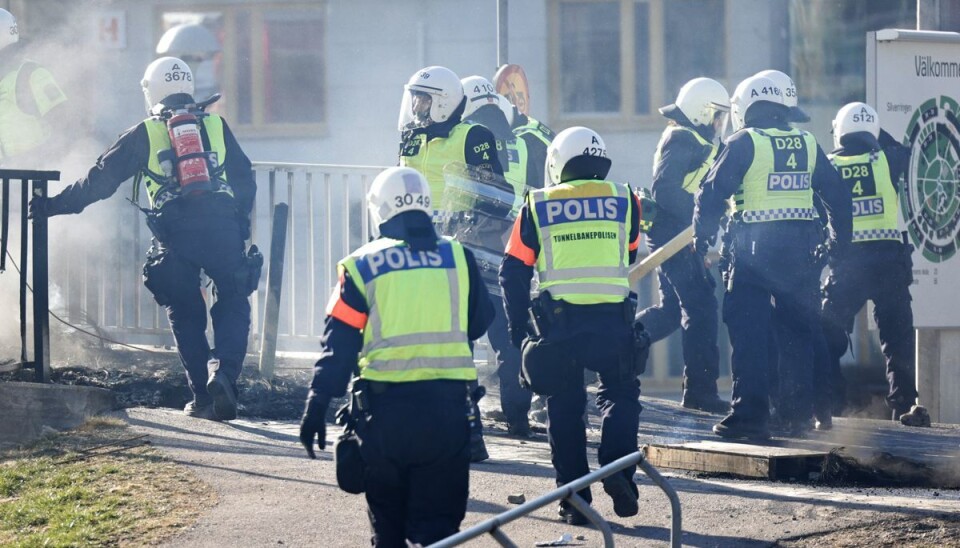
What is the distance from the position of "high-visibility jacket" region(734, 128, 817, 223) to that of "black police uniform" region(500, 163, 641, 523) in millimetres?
2503

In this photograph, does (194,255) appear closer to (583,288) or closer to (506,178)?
(506,178)

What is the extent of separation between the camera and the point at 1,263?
396 inches

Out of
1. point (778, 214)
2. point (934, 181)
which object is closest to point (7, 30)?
point (778, 214)

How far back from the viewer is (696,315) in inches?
425

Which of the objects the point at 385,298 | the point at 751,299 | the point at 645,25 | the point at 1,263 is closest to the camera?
the point at 385,298

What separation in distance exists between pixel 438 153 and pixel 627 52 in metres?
7.55

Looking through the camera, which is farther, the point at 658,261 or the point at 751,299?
the point at 658,261

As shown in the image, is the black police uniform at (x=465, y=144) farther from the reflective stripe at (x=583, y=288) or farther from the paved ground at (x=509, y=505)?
the reflective stripe at (x=583, y=288)

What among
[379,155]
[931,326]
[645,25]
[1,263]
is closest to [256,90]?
[379,155]

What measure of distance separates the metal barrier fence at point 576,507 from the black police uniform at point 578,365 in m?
1.12

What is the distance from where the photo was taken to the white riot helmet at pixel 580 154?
23.6ft

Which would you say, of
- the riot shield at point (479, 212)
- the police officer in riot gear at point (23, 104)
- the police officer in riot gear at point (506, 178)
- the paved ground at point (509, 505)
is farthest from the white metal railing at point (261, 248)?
the paved ground at point (509, 505)

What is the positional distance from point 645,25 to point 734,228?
23.3 ft

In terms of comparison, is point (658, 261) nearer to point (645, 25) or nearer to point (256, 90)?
point (645, 25)
